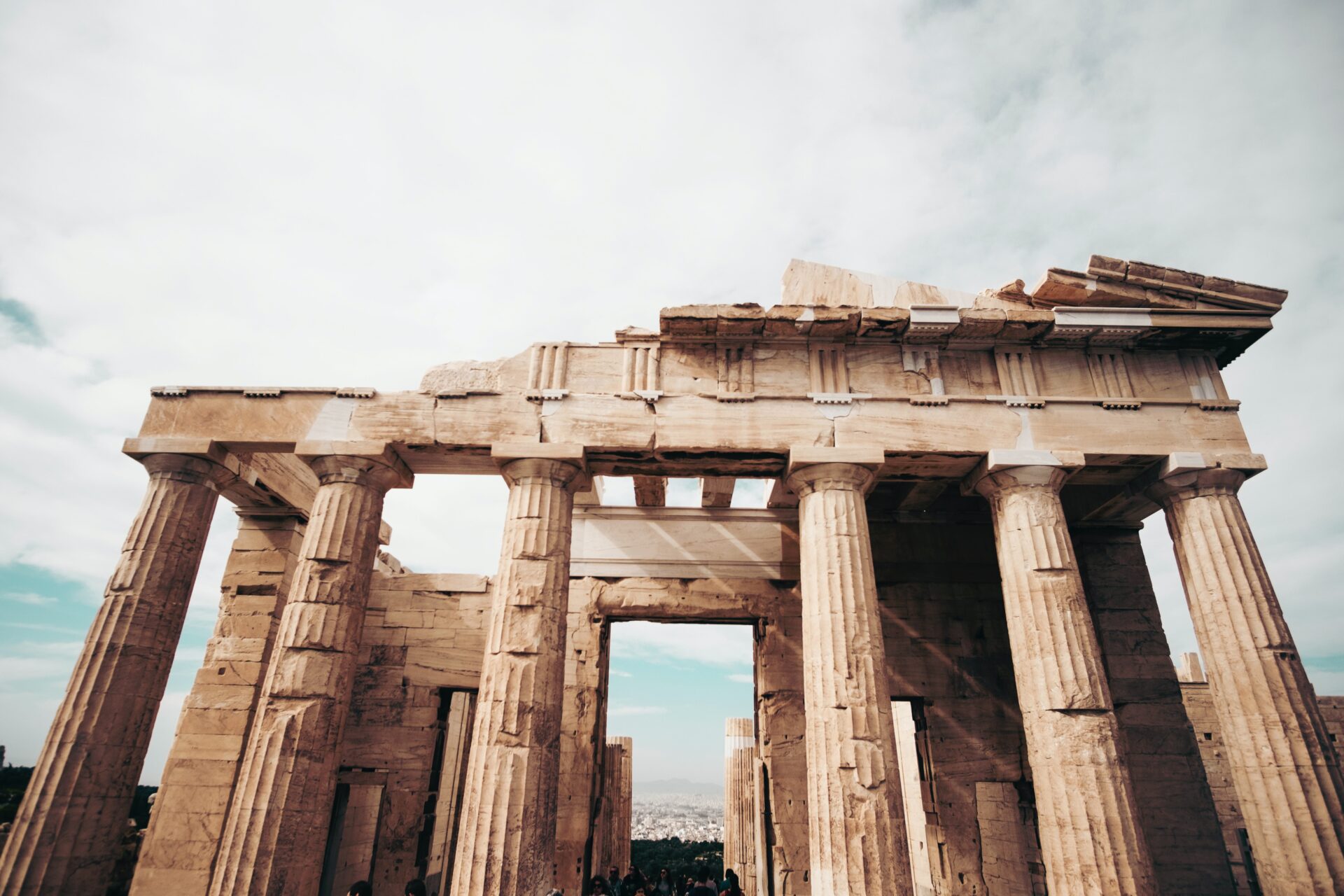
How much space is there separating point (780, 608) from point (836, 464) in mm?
4013

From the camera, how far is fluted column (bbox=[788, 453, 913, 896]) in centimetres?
702

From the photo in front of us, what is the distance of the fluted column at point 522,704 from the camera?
7094 millimetres

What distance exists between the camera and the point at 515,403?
9156mm

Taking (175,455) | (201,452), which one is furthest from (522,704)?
(175,455)

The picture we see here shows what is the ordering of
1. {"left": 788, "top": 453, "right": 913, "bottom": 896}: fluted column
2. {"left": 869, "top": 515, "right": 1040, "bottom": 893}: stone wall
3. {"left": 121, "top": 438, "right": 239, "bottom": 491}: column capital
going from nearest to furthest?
1. {"left": 788, "top": 453, "right": 913, "bottom": 896}: fluted column
2. {"left": 121, "top": 438, "right": 239, "bottom": 491}: column capital
3. {"left": 869, "top": 515, "right": 1040, "bottom": 893}: stone wall

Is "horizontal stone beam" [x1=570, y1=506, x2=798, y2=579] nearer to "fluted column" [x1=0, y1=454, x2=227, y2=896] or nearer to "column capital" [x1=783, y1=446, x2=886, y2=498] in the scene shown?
"column capital" [x1=783, y1=446, x2=886, y2=498]

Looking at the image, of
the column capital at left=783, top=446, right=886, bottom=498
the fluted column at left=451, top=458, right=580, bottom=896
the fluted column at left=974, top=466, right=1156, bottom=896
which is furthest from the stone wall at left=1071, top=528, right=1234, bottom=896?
the fluted column at left=451, top=458, right=580, bottom=896

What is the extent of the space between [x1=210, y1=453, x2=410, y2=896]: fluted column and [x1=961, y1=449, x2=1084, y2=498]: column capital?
7.86 meters

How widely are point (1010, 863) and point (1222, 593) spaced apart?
555 cm

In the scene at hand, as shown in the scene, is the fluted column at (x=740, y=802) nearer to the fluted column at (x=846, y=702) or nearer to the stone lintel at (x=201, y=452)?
the fluted column at (x=846, y=702)

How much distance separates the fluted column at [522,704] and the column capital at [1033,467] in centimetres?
539

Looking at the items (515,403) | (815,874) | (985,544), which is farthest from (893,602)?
(515,403)

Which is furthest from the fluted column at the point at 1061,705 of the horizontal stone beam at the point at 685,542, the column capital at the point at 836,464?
the horizontal stone beam at the point at 685,542

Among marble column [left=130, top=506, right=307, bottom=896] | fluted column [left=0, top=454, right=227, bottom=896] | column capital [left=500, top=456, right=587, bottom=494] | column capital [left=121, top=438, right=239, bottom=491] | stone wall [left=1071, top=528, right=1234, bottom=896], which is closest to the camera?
fluted column [left=0, top=454, right=227, bottom=896]
